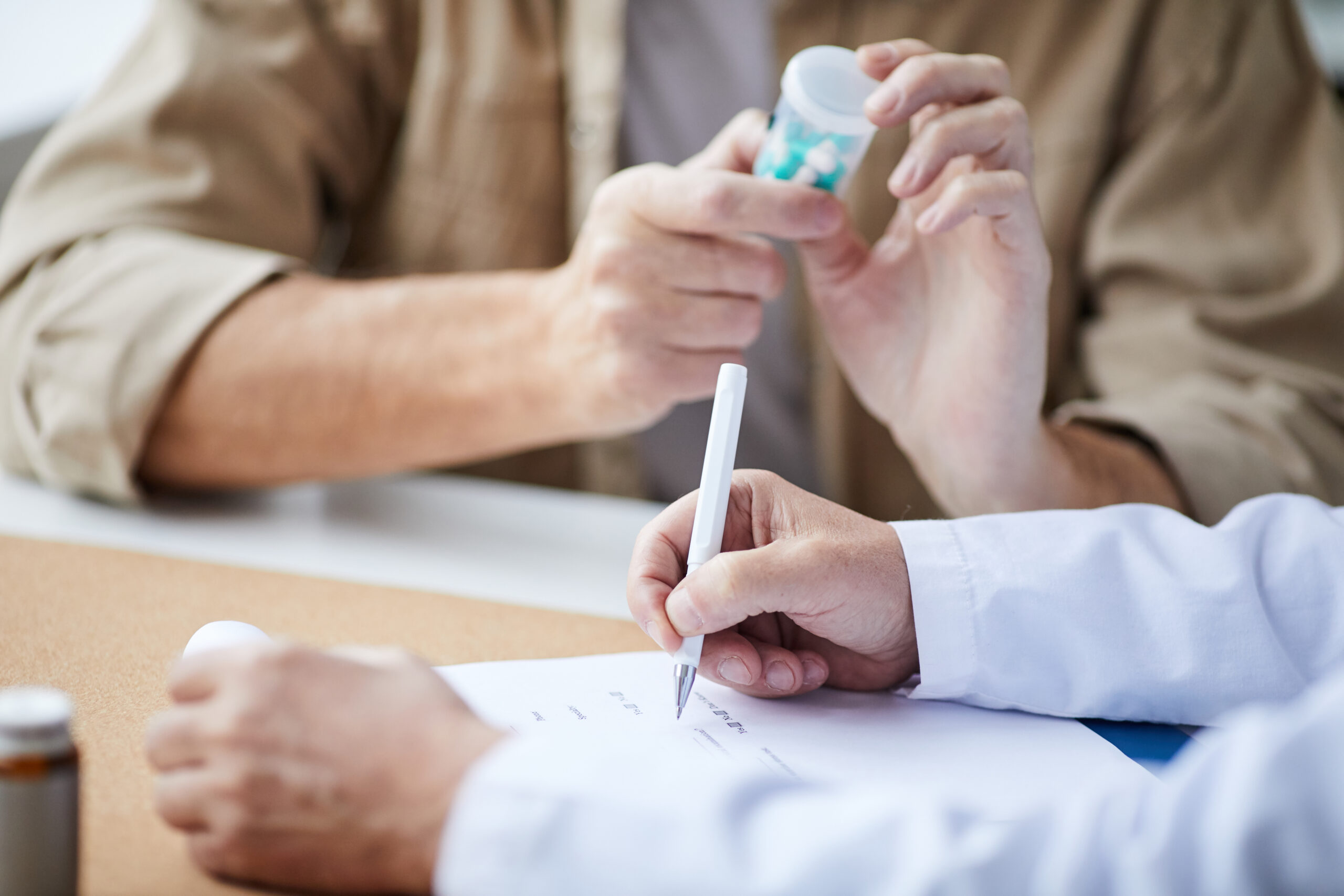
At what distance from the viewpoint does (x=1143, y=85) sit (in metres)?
1.12

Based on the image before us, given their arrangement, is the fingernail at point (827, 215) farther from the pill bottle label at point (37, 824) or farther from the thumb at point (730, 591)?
the pill bottle label at point (37, 824)

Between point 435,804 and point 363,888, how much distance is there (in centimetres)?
4

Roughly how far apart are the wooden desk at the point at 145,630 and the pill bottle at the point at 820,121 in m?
0.33

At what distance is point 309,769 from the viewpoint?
13.9 inches

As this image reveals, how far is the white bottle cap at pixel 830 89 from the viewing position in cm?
68

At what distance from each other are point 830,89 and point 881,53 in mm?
42

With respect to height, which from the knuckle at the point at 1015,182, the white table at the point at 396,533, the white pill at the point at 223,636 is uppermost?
the knuckle at the point at 1015,182

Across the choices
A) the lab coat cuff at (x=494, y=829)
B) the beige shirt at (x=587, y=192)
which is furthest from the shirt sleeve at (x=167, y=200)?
the lab coat cuff at (x=494, y=829)

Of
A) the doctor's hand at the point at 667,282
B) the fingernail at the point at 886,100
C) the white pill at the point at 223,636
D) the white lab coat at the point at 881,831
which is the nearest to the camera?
the white lab coat at the point at 881,831

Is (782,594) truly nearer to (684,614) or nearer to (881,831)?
(684,614)

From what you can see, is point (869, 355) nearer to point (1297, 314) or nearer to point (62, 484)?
point (1297, 314)

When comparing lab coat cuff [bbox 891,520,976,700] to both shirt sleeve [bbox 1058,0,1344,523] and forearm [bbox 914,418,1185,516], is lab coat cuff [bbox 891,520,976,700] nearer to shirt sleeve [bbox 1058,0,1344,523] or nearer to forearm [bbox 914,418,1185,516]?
forearm [bbox 914,418,1185,516]

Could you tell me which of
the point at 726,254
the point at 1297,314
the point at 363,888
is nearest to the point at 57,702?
the point at 363,888

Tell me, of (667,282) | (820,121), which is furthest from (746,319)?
(820,121)
